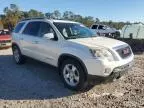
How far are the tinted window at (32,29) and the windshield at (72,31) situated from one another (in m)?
0.94

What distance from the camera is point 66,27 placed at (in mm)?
7375

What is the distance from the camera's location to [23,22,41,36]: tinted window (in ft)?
26.4

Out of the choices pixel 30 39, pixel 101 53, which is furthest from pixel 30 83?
pixel 101 53

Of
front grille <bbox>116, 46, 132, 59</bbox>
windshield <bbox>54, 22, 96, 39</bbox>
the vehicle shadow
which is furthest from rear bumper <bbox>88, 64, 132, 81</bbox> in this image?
windshield <bbox>54, 22, 96, 39</bbox>

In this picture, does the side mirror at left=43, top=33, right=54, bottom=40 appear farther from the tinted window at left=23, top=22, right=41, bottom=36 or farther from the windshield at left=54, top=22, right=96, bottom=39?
the tinted window at left=23, top=22, right=41, bottom=36

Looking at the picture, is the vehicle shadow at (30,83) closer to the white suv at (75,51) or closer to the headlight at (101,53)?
the white suv at (75,51)

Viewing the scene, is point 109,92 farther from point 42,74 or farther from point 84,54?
point 42,74

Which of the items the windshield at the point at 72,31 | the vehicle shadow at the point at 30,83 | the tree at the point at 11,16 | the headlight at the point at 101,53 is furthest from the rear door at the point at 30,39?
the tree at the point at 11,16

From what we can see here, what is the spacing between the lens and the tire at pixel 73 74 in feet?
20.1

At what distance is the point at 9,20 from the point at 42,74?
50.3m

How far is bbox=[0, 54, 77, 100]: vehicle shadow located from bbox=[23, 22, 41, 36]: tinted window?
3.92 feet

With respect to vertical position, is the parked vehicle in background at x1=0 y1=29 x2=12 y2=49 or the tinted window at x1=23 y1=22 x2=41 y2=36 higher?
the tinted window at x1=23 y1=22 x2=41 y2=36

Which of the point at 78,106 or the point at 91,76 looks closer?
the point at 78,106

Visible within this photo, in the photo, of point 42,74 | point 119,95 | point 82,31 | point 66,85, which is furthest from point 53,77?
point 119,95
